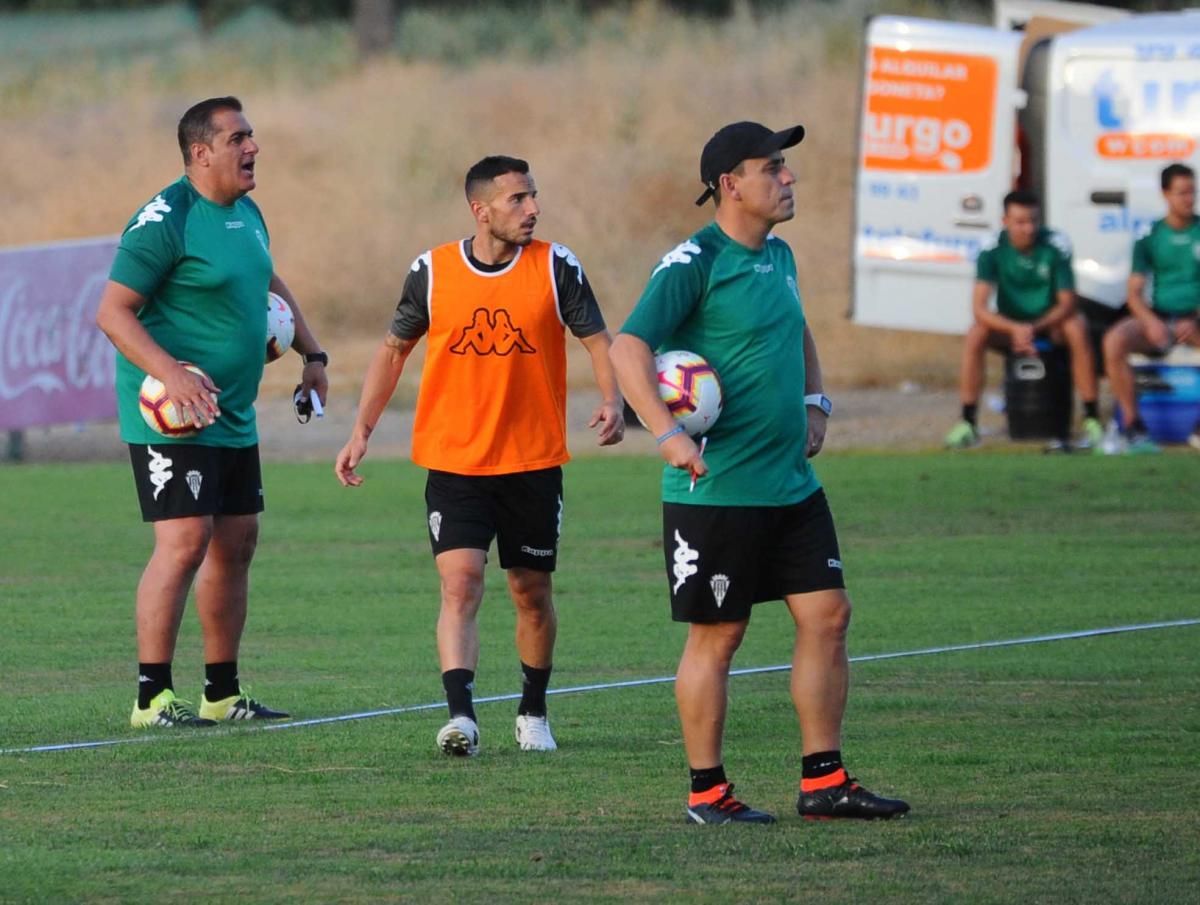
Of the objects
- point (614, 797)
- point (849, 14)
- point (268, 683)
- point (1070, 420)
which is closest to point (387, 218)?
point (849, 14)

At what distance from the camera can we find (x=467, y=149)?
122 feet

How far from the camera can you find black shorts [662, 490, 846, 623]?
698 centimetres

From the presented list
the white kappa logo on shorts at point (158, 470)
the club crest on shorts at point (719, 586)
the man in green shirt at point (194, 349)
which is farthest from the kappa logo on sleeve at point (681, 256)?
the white kappa logo on shorts at point (158, 470)

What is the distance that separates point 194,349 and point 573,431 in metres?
13.2

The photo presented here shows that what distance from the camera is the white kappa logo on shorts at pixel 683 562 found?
6996 millimetres

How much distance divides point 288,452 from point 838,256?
10.3m

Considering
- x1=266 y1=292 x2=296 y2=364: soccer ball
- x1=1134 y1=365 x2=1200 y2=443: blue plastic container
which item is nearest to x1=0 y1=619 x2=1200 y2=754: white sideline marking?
x1=266 y1=292 x2=296 y2=364: soccer ball

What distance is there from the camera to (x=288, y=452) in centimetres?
2084

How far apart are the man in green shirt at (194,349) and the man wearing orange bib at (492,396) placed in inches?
25.5

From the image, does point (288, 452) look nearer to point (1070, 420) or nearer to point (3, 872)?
point (1070, 420)

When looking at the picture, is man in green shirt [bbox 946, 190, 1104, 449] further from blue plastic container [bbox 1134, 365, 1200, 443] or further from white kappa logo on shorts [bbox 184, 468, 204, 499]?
white kappa logo on shorts [bbox 184, 468, 204, 499]

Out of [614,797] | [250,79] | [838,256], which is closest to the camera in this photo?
[614,797]

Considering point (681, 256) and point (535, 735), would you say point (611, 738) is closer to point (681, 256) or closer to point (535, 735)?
point (535, 735)

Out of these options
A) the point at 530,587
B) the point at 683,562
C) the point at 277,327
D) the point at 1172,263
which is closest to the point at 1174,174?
the point at 1172,263
